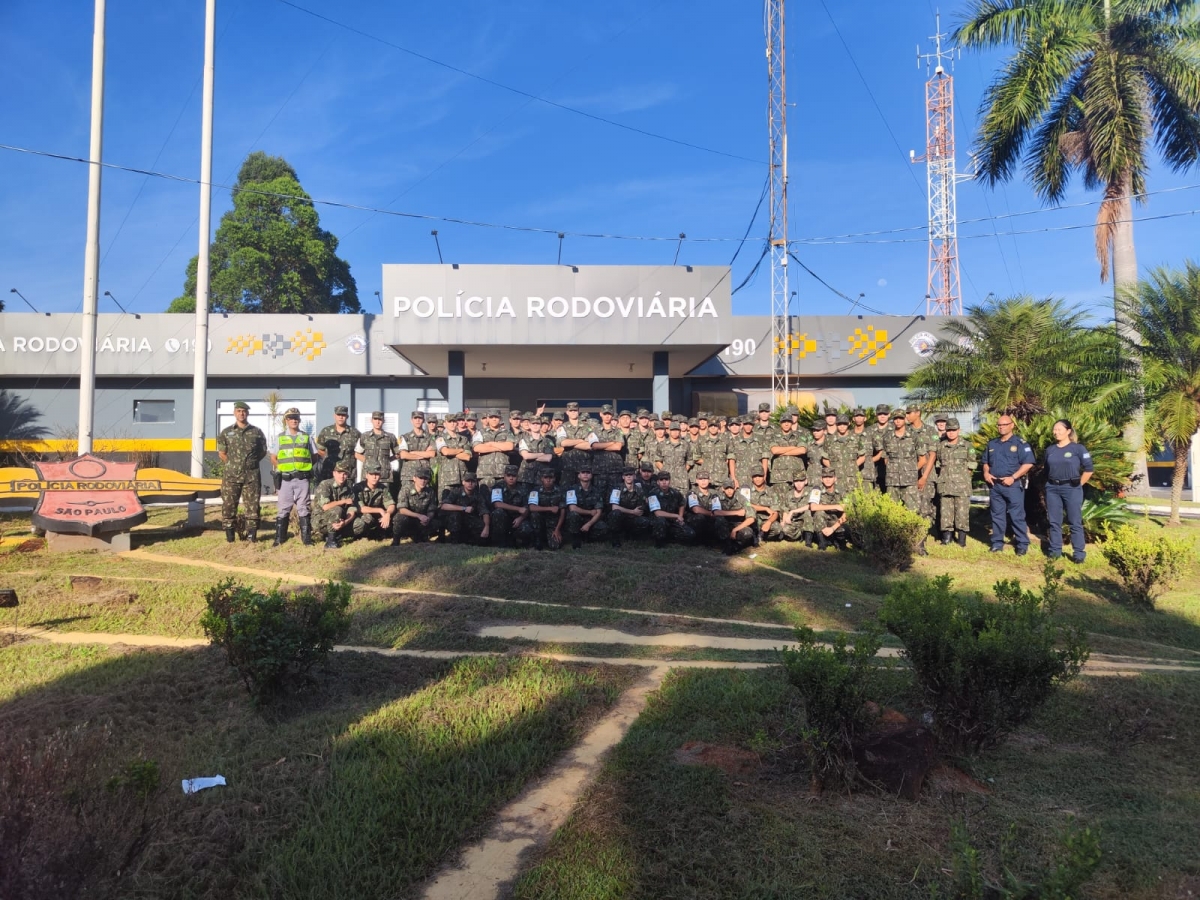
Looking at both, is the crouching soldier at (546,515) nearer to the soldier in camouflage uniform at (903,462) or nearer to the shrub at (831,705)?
the soldier in camouflage uniform at (903,462)

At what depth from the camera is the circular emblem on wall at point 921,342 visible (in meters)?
22.1

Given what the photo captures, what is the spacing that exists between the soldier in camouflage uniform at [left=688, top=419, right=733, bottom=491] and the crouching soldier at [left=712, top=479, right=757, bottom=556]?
0.78m

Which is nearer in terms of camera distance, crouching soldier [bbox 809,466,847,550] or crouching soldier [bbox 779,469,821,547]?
crouching soldier [bbox 809,466,847,550]

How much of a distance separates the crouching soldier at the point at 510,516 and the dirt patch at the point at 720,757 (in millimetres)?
6427

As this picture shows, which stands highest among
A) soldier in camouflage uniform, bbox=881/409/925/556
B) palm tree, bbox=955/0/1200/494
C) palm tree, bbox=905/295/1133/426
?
palm tree, bbox=955/0/1200/494

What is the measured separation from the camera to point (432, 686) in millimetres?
5109

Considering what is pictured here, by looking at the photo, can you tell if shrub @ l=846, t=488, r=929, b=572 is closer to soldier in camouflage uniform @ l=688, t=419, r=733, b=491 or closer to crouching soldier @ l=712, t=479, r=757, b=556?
crouching soldier @ l=712, t=479, r=757, b=556

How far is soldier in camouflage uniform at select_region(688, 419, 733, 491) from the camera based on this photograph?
1152 centimetres

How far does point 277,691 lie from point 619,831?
8.50ft

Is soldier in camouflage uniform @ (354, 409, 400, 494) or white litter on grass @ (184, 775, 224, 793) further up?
soldier in camouflage uniform @ (354, 409, 400, 494)

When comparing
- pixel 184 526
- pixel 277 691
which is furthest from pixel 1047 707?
pixel 184 526

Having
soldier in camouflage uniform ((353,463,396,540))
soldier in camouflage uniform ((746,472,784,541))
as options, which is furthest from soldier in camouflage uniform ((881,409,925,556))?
soldier in camouflage uniform ((353,463,396,540))

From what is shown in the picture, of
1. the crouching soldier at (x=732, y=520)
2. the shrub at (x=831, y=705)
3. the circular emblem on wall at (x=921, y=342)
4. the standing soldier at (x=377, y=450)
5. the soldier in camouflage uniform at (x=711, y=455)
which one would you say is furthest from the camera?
the circular emblem on wall at (x=921, y=342)

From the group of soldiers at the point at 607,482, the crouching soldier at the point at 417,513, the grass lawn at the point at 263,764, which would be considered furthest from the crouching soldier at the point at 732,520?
the grass lawn at the point at 263,764
